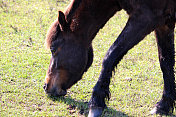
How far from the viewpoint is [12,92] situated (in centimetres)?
529

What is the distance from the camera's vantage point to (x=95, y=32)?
15.5 feet

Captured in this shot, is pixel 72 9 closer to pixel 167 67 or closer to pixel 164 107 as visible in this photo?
pixel 167 67

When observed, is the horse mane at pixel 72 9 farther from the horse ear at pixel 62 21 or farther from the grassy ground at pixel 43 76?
the grassy ground at pixel 43 76

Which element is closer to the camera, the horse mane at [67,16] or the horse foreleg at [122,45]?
the horse foreleg at [122,45]

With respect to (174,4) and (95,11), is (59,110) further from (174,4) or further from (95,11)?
(174,4)

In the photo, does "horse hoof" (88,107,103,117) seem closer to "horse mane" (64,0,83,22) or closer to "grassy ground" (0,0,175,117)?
"grassy ground" (0,0,175,117)

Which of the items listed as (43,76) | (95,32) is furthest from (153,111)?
(43,76)

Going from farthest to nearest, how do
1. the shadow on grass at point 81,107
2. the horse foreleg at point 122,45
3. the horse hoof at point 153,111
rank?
the horse hoof at point 153,111, the shadow on grass at point 81,107, the horse foreleg at point 122,45

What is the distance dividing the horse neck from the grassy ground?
118cm

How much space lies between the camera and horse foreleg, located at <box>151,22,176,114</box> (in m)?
4.86

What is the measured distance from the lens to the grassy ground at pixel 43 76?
16.2 ft

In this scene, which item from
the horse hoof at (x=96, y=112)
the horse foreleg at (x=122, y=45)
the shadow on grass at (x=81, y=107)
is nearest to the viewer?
the horse foreleg at (x=122, y=45)

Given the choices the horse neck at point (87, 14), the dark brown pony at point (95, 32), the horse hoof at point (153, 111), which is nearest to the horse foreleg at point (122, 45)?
the dark brown pony at point (95, 32)

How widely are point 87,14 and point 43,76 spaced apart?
6.03ft
